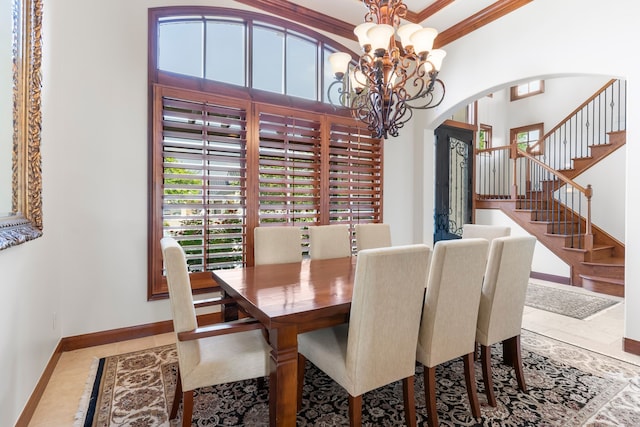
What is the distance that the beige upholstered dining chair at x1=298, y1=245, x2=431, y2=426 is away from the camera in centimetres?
140

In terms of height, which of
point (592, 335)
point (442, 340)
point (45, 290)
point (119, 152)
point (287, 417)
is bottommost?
point (592, 335)

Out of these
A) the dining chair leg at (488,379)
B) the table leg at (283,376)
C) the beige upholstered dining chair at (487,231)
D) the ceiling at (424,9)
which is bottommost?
the dining chair leg at (488,379)

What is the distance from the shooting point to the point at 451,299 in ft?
5.53

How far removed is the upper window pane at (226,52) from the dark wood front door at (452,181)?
3390 mm

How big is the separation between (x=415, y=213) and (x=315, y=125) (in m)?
1.96

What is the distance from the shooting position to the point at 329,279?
2.10m

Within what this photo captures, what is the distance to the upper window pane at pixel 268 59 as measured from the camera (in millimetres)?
3432

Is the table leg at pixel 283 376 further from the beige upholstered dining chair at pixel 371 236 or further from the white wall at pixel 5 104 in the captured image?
the beige upholstered dining chair at pixel 371 236

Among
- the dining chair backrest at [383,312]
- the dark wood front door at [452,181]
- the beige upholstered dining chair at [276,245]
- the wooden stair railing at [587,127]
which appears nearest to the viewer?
the dining chair backrest at [383,312]

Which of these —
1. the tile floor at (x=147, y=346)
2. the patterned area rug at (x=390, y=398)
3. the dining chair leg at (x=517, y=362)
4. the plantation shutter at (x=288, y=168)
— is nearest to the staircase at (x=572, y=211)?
the tile floor at (x=147, y=346)

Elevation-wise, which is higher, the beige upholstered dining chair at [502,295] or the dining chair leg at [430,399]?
the beige upholstered dining chair at [502,295]

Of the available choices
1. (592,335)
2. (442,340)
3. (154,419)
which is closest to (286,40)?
(442,340)

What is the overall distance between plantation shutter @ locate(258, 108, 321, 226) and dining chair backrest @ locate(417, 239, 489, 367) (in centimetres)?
208

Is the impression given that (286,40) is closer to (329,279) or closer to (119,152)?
(119,152)
